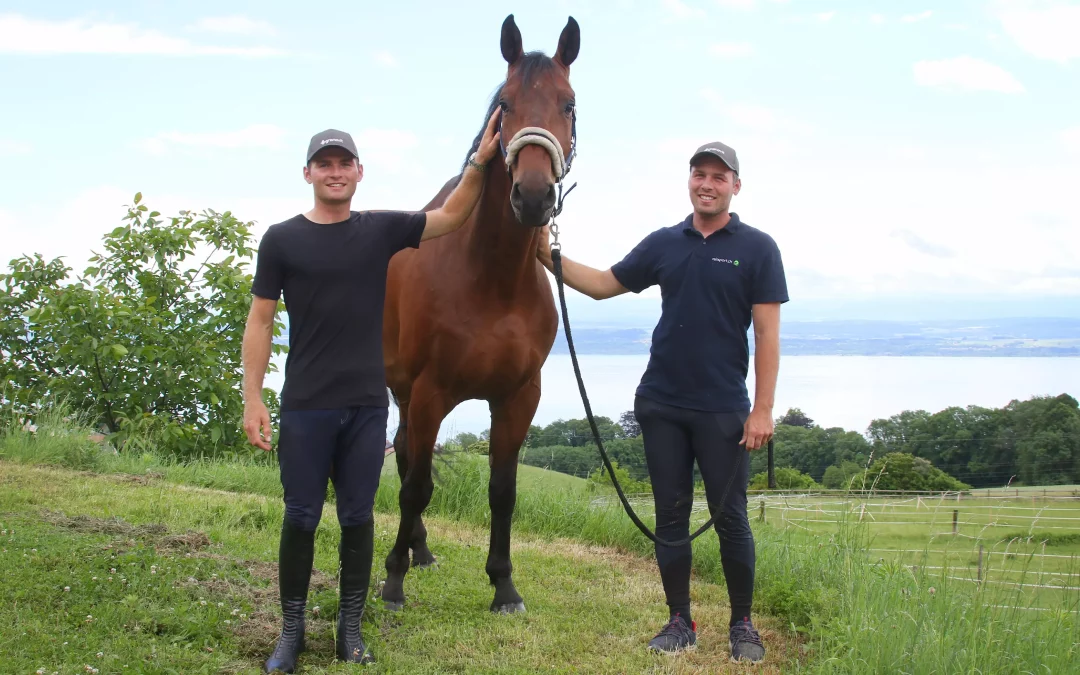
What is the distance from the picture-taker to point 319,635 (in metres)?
3.51

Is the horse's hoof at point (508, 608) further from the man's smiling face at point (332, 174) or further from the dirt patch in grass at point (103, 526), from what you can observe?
the man's smiling face at point (332, 174)

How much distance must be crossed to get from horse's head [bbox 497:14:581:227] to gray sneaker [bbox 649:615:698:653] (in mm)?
1870

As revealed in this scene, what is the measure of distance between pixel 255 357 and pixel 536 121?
56.9 inches

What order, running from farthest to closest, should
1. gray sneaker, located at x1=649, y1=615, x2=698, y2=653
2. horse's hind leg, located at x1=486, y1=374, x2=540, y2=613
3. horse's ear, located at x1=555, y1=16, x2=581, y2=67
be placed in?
horse's hind leg, located at x1=486, y1=374, x2=540, y2=613 < horse's ear, located at x1=555, y1=16, x2=581, y2=67 < gray sneaker, located at x1=649, y1=615, x2=698, y2=653

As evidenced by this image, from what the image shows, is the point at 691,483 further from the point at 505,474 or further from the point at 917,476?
the point at 917,476

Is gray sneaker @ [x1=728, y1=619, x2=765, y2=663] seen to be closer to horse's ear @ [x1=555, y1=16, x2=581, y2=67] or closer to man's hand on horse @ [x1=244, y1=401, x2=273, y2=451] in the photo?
man's hand on horse @ [x1=244, y1=401, x2=273, y2=451]

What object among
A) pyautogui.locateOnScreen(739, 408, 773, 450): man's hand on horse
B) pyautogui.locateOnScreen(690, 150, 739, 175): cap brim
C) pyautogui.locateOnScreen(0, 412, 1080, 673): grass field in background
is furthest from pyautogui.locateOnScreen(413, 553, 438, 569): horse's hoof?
pyautogui.locateOnScreen(690, 150, 739, 175): cap brim

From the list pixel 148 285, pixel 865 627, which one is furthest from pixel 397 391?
pixel 148 285

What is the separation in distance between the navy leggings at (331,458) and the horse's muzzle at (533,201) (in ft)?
3.12

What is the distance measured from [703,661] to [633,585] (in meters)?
1.20

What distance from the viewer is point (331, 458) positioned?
3225 millimetres

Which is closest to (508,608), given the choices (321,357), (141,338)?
(321,357)

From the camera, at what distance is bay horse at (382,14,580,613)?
3445mm

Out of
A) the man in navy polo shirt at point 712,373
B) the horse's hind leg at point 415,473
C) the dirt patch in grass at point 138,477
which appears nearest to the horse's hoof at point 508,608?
the horse's hind leg at point 415,473
